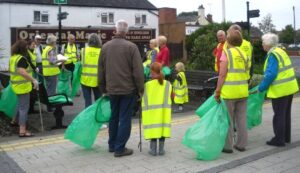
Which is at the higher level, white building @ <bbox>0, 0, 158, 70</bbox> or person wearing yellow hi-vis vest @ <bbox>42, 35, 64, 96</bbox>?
white building @ <bbox>0, 0, 158, 70</bbox>

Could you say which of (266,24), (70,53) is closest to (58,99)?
(70,53)

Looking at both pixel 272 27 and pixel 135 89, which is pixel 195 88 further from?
pixel 272 27

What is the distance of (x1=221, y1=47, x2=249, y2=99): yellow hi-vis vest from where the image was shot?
646cm

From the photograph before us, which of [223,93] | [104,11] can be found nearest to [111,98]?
[223,93]

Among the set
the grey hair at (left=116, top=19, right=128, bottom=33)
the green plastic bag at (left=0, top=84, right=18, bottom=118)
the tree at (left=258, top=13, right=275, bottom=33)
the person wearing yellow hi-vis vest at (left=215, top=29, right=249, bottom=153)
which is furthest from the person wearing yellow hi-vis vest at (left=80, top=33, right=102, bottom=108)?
the tree at (left=258, top=13, right=275, bottom=33)

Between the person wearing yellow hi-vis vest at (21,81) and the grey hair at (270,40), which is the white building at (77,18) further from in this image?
the grey hair at (270,40)

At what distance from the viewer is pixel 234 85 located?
6.46 meters

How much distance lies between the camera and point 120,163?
20.0ft

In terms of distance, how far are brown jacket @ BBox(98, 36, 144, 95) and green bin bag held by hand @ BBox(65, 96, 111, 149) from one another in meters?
0.55

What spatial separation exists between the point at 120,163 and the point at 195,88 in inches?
254

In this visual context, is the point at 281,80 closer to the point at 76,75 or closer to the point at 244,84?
the point at 244,84

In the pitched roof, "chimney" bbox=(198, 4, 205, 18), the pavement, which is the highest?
"chimney" bbox=(198, 4, 205, 18)

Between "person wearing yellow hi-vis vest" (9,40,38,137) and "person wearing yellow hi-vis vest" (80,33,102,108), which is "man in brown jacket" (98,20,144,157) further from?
"person wearing yellow hi-vis vest" (9,40,38,137)

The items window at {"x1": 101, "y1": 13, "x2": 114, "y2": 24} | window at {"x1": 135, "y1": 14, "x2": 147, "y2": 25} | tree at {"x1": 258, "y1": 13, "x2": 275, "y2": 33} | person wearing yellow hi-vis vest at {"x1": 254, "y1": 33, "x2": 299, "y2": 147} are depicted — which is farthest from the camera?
tree at {"x1": 258, "y1": 13, "x2": 275, "y2": 33}
